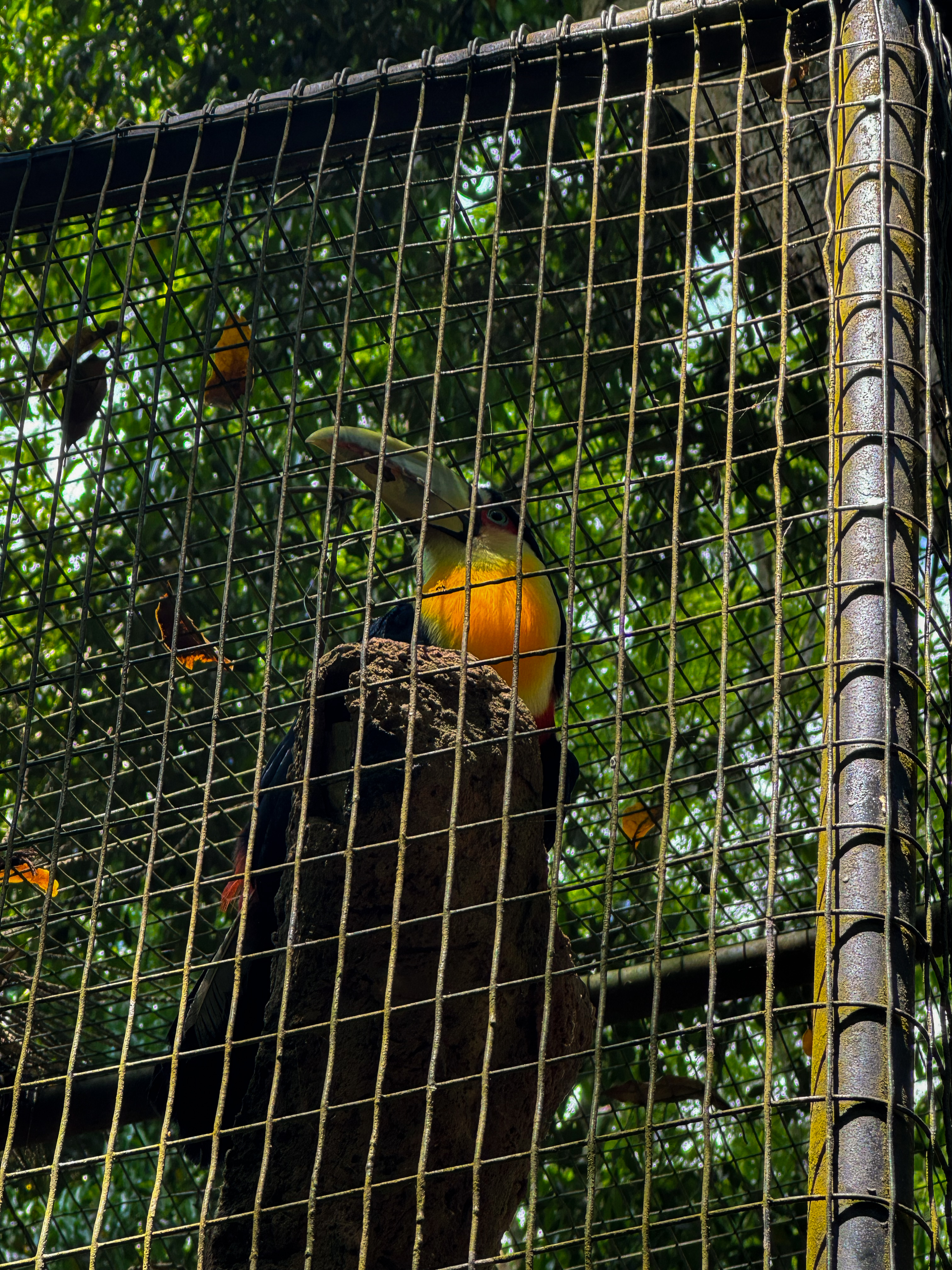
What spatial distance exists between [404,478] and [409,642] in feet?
1.65

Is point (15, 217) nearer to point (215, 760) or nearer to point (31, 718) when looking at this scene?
point (31, 718)

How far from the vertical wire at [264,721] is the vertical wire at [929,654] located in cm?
85

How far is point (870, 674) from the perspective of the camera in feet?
5.61

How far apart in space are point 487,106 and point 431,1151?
1831 mm

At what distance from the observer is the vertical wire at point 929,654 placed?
1.55 meters

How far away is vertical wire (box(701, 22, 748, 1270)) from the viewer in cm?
149

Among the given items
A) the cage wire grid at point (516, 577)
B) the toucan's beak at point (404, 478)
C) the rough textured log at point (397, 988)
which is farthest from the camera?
the toucan's beak at point (404, 478)

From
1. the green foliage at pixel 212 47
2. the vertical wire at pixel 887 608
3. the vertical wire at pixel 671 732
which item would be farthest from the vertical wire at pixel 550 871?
the green foliage at pixel 212 47

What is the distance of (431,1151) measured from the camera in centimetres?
221

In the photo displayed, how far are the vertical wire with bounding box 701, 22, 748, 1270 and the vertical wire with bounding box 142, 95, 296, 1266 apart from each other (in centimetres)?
63

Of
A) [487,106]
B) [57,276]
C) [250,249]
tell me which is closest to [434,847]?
[487,106]

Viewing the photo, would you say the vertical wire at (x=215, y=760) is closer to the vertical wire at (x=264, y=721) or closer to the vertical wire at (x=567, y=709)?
the vertical wire at (x=264, y=721)

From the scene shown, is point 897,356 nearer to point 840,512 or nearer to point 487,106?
point 840,512

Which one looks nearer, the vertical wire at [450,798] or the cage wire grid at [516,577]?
the vertical wire at [450,798]
